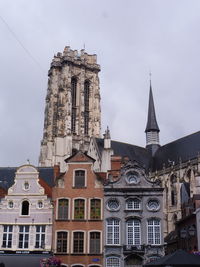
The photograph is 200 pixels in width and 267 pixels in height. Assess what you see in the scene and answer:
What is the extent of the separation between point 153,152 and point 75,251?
4428cm

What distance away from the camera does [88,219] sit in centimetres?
3059

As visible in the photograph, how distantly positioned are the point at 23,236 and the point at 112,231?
6.31 m

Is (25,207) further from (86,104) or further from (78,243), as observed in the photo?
(86,104)

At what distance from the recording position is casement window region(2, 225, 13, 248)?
30416mm

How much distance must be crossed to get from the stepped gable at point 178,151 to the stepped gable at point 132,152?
144cm

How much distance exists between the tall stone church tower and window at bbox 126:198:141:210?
45893 millimetres

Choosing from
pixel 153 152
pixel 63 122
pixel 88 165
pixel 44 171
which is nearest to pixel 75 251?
→ pixel 88 165

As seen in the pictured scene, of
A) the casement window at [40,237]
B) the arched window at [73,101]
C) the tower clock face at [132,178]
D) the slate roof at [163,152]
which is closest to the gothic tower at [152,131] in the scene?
the slate roof at [163,152]

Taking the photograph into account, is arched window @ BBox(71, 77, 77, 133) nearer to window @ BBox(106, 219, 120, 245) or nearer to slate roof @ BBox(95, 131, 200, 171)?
slate roof @ BBox(95, 131, 200, 171)

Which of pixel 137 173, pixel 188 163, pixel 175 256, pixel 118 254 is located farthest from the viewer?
pixel 188 163

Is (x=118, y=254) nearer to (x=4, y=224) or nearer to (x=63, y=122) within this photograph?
(x=4, y=224)

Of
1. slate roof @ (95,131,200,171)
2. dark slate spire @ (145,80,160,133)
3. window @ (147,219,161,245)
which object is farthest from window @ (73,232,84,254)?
dark slate spire @ (145,80,160,133)


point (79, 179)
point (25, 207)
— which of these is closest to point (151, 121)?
point (79, 179)

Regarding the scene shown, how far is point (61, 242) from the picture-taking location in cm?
3030
